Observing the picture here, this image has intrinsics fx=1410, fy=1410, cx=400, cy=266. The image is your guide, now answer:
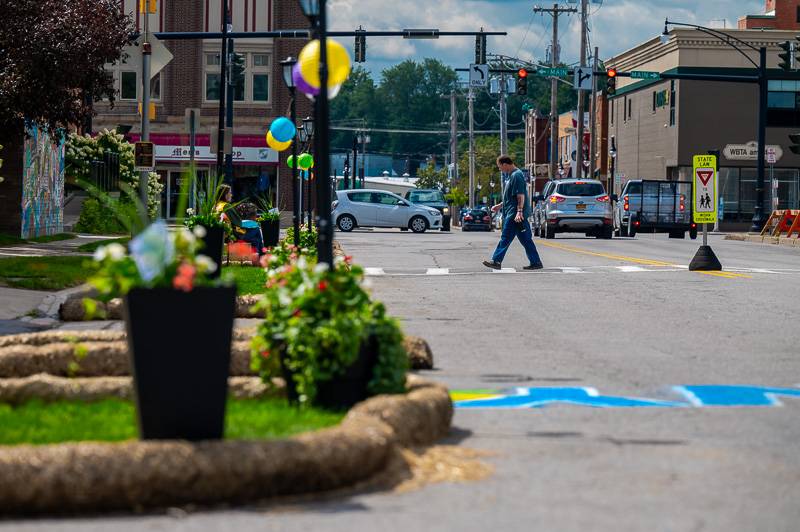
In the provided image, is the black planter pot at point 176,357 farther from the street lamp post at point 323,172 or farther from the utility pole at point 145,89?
the utility pole at point 145,89

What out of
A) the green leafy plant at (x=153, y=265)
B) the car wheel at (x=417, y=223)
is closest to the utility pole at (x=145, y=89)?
the green leafy plant at (x=153, y=265)

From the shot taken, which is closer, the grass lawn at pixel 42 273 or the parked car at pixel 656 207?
the grass lawn at pixel 42 273

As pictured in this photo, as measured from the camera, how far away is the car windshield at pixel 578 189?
146 ft

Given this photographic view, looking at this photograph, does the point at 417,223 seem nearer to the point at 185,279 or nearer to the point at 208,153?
the point at 208,153

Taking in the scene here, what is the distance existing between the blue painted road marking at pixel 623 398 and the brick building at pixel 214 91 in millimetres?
53958

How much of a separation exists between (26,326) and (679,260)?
17.3 metres

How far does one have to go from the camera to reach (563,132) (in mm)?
116312

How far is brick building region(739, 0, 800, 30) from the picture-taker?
285 feet

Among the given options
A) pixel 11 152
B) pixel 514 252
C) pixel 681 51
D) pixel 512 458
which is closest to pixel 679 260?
pixel 514 252

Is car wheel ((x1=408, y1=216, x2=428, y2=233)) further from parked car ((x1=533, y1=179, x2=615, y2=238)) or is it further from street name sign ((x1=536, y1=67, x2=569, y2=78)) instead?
parked car ((x1=533, y1=179, x2=615, y2=238))

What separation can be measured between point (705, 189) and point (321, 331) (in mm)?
17358

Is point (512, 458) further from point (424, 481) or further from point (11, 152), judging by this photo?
point (11, 152)

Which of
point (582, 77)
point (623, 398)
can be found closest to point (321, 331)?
point (623, 398)

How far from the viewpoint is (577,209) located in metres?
44.1
